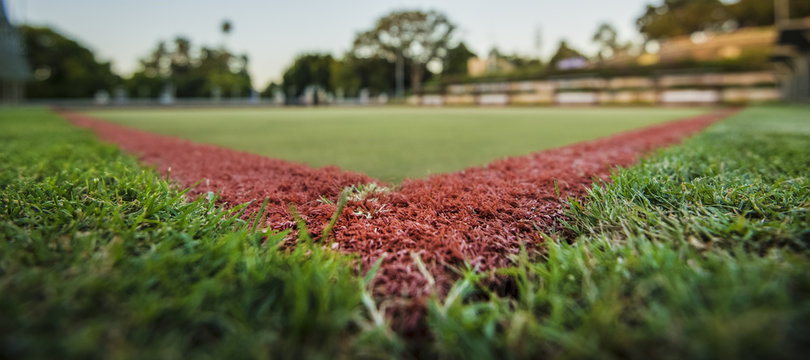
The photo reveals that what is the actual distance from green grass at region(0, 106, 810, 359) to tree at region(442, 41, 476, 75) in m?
57.0

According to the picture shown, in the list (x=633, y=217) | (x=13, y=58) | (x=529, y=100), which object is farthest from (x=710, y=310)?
(x=13, y=58)

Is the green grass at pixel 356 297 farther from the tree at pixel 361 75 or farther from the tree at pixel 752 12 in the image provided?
the tree at pixel 752 12

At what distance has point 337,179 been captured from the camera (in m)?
1.83

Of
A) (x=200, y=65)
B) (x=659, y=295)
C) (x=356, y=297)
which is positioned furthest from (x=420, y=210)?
(x=200, y=65)

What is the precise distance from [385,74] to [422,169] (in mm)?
56335

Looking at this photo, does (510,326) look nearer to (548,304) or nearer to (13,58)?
(548,304)

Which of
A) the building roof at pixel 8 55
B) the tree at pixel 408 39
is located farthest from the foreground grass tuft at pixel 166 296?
the tree at pixel 408 39

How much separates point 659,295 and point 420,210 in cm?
81

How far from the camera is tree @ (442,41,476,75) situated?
55.6m

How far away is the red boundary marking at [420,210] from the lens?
0.99m

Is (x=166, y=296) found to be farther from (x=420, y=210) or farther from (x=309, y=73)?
(x=309, y=73)

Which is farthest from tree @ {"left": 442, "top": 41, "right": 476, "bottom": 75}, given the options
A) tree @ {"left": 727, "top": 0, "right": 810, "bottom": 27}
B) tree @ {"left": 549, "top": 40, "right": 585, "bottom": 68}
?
tree @ {"left": 727, "top": 0, "right": 810, "bottom": 27}

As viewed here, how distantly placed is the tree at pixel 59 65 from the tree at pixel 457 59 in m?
41.7

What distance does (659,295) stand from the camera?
28.0 inches
